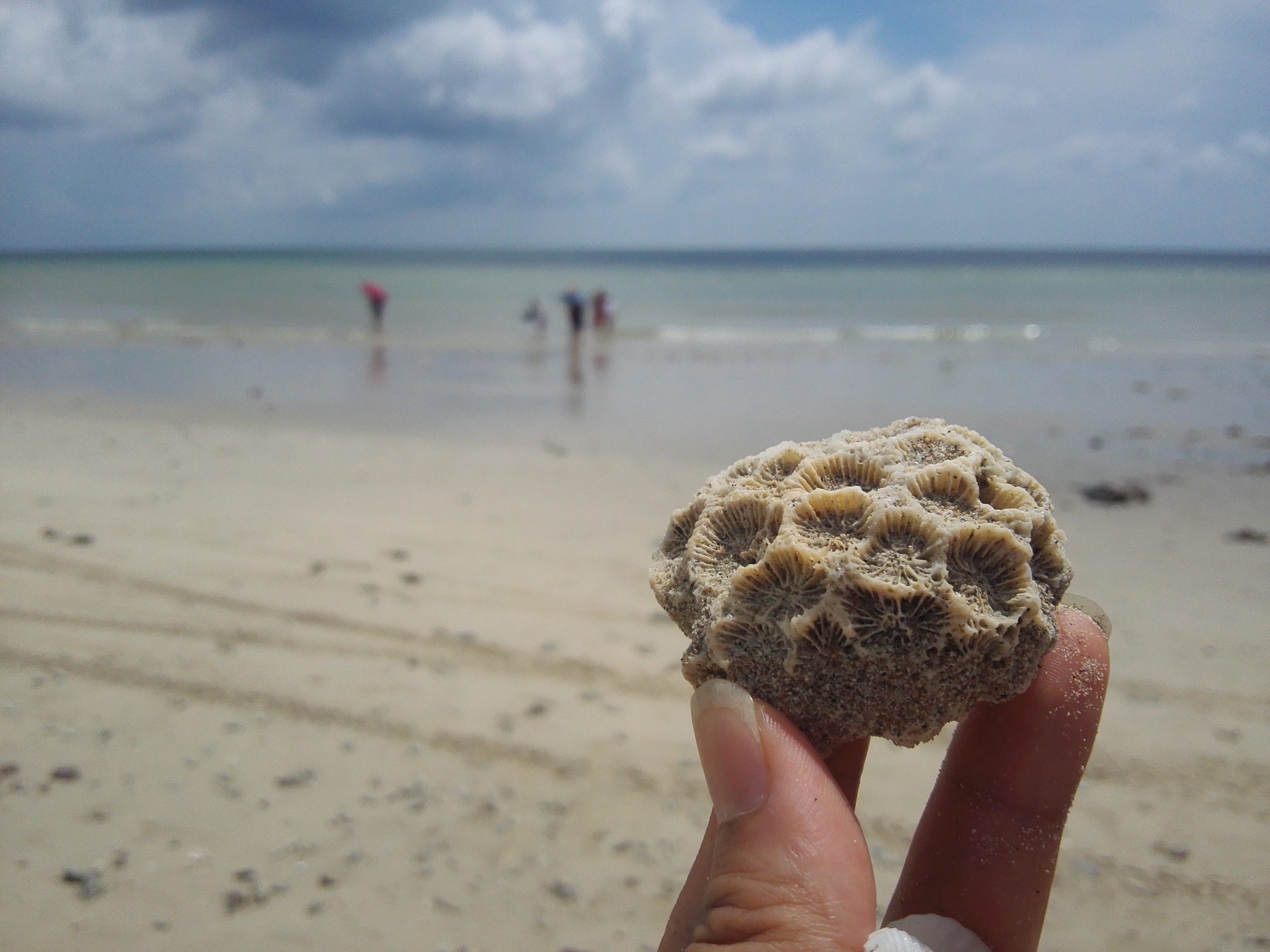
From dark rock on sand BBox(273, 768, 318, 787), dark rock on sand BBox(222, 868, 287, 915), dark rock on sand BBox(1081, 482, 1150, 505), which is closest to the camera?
dark rock on sand BBox(222, 868, 287, 915)

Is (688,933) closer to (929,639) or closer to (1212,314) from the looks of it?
(929,639)

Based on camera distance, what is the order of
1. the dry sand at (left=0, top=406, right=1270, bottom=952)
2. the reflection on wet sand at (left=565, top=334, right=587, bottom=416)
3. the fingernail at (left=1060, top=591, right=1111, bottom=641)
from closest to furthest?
the fingernail at (left=1060, top=591, right=1111, bottom=641), the dry sand at (left=0, top=406, right=1270, bottom=952), the reflection on wet sand at (left=565, top=334, right=587, bottom=416)

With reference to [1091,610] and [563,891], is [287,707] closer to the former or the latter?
[563,891]

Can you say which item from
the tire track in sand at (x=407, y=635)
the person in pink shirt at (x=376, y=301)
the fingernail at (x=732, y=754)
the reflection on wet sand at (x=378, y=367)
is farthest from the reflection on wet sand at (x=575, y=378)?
the fingernail at (x=732, y=754)

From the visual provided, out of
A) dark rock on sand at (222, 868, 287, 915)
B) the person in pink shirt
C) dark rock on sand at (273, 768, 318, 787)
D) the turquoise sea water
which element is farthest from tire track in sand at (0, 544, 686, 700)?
the person in pink shirt

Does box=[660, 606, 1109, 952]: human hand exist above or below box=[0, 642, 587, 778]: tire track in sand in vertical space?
above

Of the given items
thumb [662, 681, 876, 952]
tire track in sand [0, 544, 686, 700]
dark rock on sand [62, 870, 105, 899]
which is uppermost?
thumb [662, 681, 876, 952]

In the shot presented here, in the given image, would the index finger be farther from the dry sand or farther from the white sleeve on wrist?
the dry sand
